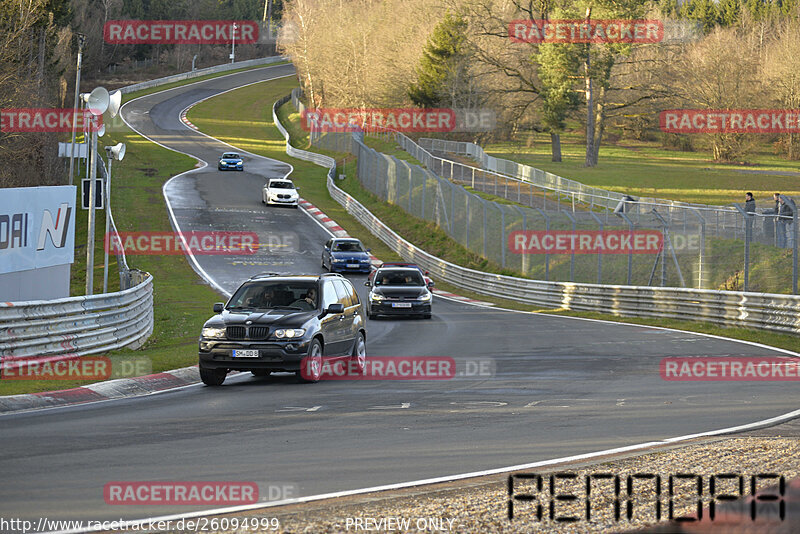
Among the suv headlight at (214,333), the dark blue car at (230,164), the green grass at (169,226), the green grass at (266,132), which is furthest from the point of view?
the dark blue car at (230,164)

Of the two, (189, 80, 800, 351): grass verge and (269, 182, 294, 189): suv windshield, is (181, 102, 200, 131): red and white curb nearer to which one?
(189, 80, 800, 351): grass verge

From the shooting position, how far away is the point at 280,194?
55.2 m

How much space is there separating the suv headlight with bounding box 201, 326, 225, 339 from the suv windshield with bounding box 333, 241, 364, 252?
24.9 meters

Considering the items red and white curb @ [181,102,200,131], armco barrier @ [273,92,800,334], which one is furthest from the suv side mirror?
red and white curb @ [181,102,200,131]

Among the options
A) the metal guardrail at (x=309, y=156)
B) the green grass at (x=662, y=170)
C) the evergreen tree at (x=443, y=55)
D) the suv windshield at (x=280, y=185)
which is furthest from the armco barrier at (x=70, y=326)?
the evergreen tree at (x=443, y=55)

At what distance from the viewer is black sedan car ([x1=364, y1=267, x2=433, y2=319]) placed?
27703 millimetres

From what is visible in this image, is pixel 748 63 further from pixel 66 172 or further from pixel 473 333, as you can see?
pixel 473 333

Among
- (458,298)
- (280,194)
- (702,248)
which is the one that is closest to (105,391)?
(702,248)

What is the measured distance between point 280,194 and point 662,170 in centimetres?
3649

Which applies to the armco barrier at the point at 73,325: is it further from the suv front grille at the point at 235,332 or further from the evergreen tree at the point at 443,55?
the evergreen tree at the point at 443,55

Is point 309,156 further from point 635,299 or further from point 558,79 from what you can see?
point 635,299

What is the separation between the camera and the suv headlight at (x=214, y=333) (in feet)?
47.4

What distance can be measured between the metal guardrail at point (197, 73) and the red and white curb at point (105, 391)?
333ft

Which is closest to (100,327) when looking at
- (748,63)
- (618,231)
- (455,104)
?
(618,231)
